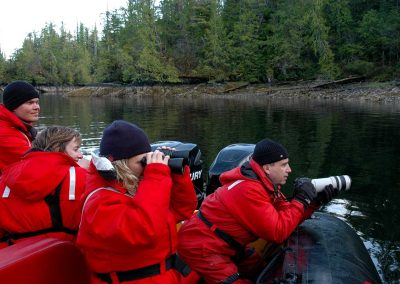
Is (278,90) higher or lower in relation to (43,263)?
higher

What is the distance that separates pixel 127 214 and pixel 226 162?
133 inches

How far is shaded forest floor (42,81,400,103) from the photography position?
35.2 metres

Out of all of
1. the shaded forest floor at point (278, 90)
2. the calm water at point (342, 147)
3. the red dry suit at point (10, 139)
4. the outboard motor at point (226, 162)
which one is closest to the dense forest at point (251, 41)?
the shaded forest floor at point (278, 90)

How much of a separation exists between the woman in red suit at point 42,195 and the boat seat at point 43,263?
211 mm

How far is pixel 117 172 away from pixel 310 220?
2364 mm

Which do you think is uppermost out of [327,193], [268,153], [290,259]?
[268,153]

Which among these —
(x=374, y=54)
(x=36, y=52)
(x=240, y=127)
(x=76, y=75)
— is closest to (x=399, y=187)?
Result: (x=240, y=127)

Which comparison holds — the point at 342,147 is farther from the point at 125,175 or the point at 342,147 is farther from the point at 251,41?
the point at 251,41

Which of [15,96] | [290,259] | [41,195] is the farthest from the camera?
[15,96]

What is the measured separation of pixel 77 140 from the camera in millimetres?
2967

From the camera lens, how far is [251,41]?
54219 mm

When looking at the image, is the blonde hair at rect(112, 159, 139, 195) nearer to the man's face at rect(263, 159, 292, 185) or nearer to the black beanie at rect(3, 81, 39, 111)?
the man's face at rect(263, 159, 292, 185)

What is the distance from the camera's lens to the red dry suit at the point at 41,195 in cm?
253

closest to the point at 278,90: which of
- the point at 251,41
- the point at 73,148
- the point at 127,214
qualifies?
the point at 251,41
